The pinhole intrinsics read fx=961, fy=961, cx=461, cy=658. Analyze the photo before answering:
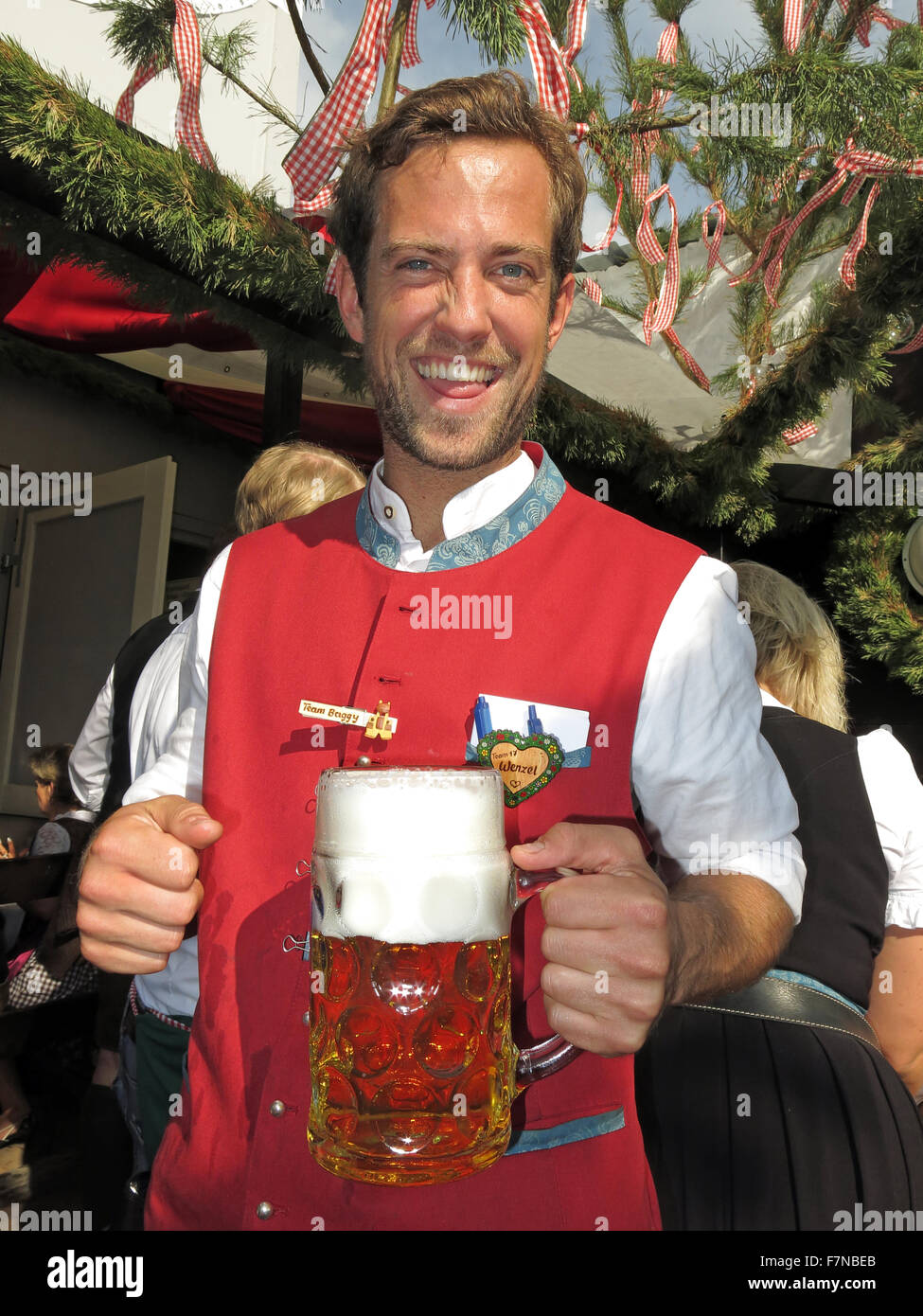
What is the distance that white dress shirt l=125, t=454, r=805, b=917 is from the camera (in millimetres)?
921

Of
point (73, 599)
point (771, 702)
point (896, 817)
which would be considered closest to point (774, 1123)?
point (896, 817)

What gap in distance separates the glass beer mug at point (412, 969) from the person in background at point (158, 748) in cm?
63

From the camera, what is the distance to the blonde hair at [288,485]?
208 centimetres

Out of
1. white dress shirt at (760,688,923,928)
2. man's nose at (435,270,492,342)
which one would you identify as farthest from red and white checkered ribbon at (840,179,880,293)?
man's nose at (435,270,492,342)

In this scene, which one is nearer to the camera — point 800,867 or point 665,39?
point 800,867

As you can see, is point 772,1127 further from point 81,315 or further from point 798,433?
point 81,315

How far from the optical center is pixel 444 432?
1.06 metres

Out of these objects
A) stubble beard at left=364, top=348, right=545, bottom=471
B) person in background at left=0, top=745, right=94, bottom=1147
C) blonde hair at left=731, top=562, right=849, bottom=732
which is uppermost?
stubble beard at left=364, top=348, right=545, bottom=471

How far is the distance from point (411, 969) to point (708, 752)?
391 millimetres

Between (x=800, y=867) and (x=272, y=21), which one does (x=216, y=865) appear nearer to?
(x=800, y=867)

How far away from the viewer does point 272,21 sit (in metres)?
5.36

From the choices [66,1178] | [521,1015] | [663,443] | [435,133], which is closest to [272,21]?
[663,443]

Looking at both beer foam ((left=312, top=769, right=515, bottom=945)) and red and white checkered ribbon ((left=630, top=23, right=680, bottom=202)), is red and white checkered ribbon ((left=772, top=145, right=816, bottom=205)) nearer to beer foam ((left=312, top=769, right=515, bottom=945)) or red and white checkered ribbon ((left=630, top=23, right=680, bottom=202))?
red and white checkered ribbon ((left=630, top=23, right=680, bottom=202))

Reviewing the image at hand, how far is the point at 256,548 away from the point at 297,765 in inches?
12.4
